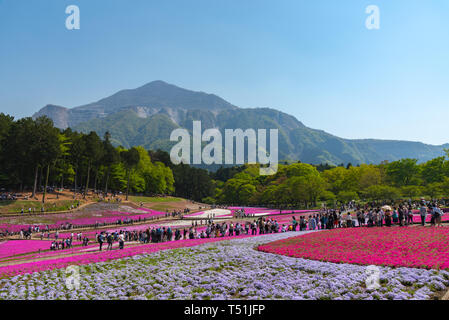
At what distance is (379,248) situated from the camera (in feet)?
62.8

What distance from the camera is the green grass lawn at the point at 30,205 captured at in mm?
52312

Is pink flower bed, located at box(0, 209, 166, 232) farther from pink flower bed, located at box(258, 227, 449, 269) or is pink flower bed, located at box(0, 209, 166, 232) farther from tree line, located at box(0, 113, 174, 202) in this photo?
pink flower bed, located at box(258, 227, 449, 269)

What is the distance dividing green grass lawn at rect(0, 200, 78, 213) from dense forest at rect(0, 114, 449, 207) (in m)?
4.28

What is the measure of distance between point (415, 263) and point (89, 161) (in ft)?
257

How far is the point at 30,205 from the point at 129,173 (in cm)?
3566

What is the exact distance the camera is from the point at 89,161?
264 ft

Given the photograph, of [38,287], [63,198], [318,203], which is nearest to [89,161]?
[63,198]

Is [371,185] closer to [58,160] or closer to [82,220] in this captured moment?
[82,220]

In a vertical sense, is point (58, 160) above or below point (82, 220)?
above

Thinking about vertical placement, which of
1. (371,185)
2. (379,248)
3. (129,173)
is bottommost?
(379,248)

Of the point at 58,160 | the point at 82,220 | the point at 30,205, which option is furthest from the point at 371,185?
the point at 30,205

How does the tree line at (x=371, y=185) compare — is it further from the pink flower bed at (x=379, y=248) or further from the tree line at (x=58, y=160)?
the pink flower bed at (x=379, y=248)

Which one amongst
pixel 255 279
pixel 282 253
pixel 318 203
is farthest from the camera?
pixel 318 203
